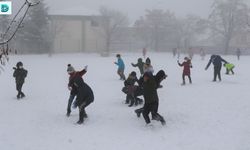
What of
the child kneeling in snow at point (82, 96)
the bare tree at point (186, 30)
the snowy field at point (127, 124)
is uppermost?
the bare tree at point (186, 30)

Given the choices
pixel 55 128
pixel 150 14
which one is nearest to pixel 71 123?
pixel 55 128

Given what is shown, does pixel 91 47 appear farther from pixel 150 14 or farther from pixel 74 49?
pixel 150 14

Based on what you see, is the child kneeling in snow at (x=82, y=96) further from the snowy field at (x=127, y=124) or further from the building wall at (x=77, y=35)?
the building wall at (x=77, y=35)

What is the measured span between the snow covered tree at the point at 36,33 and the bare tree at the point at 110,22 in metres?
13.4

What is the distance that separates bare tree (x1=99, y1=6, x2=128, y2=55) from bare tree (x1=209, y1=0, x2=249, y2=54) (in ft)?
62.5

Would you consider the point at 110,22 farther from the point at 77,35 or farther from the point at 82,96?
the point at 82,96

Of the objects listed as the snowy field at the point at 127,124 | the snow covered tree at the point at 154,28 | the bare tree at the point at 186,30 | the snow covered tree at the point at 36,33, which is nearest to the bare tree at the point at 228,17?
the bare tree at the point at 186,30

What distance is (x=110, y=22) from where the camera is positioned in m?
80.9

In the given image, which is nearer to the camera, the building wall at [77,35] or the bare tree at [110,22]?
the building wall at [77,35]

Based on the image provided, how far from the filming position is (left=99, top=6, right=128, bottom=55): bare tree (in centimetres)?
7744

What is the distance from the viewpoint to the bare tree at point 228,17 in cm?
7106

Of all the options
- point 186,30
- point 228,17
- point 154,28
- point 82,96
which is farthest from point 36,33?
point 82,96

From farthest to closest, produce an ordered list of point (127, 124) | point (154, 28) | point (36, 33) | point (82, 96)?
1. point (154, 28)
2. point (36, 33)
3. point (127, 124)
4. point (82, 96)

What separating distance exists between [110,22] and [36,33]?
794 inches
